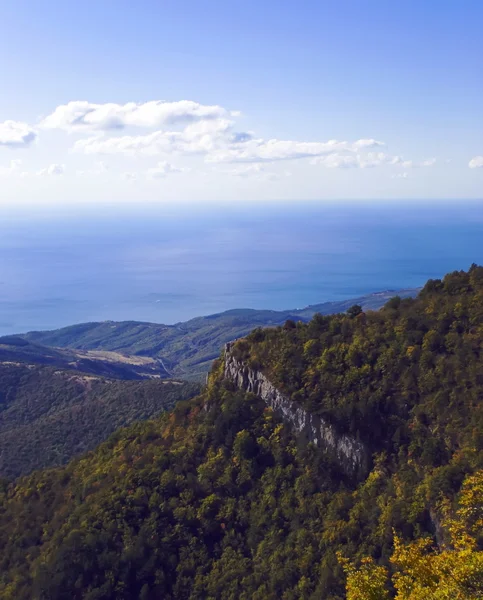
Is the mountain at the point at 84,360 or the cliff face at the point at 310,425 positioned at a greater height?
the cliff face at the point at 310,425

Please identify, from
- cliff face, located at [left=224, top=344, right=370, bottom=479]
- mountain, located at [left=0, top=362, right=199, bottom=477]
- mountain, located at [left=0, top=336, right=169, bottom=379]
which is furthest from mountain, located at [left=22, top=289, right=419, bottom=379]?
cliff face, located at [left=224, top=344, right=370, bottom=479]

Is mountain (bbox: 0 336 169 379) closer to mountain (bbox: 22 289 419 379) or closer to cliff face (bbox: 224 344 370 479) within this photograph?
mountain (bbox: 22 289 419 379)

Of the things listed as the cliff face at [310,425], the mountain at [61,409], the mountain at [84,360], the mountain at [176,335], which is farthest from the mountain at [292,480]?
the mountain at [176,335]

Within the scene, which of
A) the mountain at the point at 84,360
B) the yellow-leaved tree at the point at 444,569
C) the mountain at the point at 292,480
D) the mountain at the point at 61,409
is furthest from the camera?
the mountain at the point at 84,360

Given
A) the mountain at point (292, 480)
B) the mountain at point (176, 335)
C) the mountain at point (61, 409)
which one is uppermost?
the mountain at point (292, 480)

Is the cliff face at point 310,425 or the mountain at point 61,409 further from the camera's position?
the mountain at point 61,409

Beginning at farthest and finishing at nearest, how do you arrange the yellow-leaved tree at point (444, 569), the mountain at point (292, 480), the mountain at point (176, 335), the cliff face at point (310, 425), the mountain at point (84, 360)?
the mountain at point (176, 335) → the mountain at point (84, 360) → the cliff face at point (310, 425) → the mountain at point (292, 480) → the yellow-leaved tree at point (444, 569)

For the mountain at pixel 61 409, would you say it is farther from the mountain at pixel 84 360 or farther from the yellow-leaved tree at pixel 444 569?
the yellow-leaved tree at pixel 444 569

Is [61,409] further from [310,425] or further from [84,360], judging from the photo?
[310,425]
